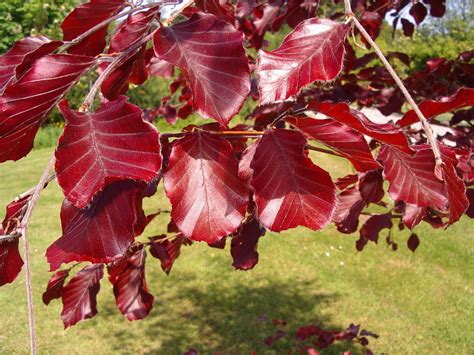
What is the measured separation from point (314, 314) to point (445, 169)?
3.52 metres

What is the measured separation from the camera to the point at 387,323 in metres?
3.88

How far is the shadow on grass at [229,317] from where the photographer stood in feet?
11.7

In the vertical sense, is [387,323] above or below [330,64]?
below

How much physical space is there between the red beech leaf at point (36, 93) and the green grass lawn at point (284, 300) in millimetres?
3139

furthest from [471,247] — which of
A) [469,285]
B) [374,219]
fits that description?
[374,219]

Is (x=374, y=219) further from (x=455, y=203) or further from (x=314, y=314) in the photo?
(x=314, y=314)

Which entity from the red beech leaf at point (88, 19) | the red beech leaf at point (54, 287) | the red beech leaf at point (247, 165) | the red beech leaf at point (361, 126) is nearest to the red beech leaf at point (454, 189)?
the red beech leaf at point (361, 126)

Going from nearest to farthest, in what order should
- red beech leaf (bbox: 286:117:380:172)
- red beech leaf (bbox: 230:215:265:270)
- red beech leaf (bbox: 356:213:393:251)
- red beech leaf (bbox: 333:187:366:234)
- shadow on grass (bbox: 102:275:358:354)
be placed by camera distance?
red beech leaf (bbox: 286:117:380:172) < red beech leaf (bbox: 230:215:265:270) < red beech leaf (bbox: 333:187:366:234) < red beech leaf (bbox: 356:213:393:251) < shadow on grass (bbox: 102:275:358:354)

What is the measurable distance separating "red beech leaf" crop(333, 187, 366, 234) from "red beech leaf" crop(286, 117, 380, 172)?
55 cm

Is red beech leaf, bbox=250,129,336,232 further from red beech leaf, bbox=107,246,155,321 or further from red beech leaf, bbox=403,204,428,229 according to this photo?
red beech leaf, bbox=107,246,155,321

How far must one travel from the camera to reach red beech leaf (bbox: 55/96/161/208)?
1.62ft

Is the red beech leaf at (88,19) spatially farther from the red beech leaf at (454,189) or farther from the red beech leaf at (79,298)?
the red beech leaf at (79,298)

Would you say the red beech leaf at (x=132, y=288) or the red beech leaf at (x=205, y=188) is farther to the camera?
the red beech leaf at (x=132, y=288)

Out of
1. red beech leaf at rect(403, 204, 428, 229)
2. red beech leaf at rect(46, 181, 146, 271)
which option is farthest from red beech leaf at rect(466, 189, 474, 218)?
red beech leaf at rect(46, 181, 146, 271)
